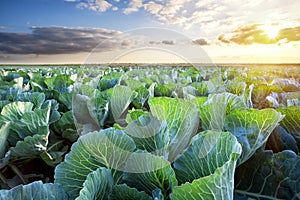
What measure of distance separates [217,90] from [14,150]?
1623 millimetres

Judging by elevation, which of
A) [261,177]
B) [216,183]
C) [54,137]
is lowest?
[54,137]

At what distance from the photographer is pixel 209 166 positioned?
2.80 feet

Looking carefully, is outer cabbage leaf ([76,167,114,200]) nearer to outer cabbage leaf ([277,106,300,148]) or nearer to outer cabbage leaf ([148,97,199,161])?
outer cabbage leaf ([148,97,199,161])

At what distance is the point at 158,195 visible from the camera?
83 centimetres

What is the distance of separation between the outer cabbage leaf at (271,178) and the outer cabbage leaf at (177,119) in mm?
261

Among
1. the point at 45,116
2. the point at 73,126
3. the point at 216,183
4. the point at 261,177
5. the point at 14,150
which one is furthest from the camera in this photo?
the point at 73,126

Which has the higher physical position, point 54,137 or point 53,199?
point 53,199

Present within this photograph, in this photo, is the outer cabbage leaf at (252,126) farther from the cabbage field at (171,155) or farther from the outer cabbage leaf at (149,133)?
the outer cabbage leaf at (149,133)

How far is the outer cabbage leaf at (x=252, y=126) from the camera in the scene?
1066 mm

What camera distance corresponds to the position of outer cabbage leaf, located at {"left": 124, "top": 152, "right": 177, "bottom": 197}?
32.4 inches

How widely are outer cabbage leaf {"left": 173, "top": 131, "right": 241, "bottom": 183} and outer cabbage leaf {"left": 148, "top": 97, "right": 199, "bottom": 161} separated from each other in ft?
0.62

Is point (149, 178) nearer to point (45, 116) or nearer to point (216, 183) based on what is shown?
point (216, 183)


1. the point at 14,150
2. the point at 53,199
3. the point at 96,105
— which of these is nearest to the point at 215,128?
the point at 53,199

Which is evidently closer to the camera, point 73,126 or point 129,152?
point 129,152
